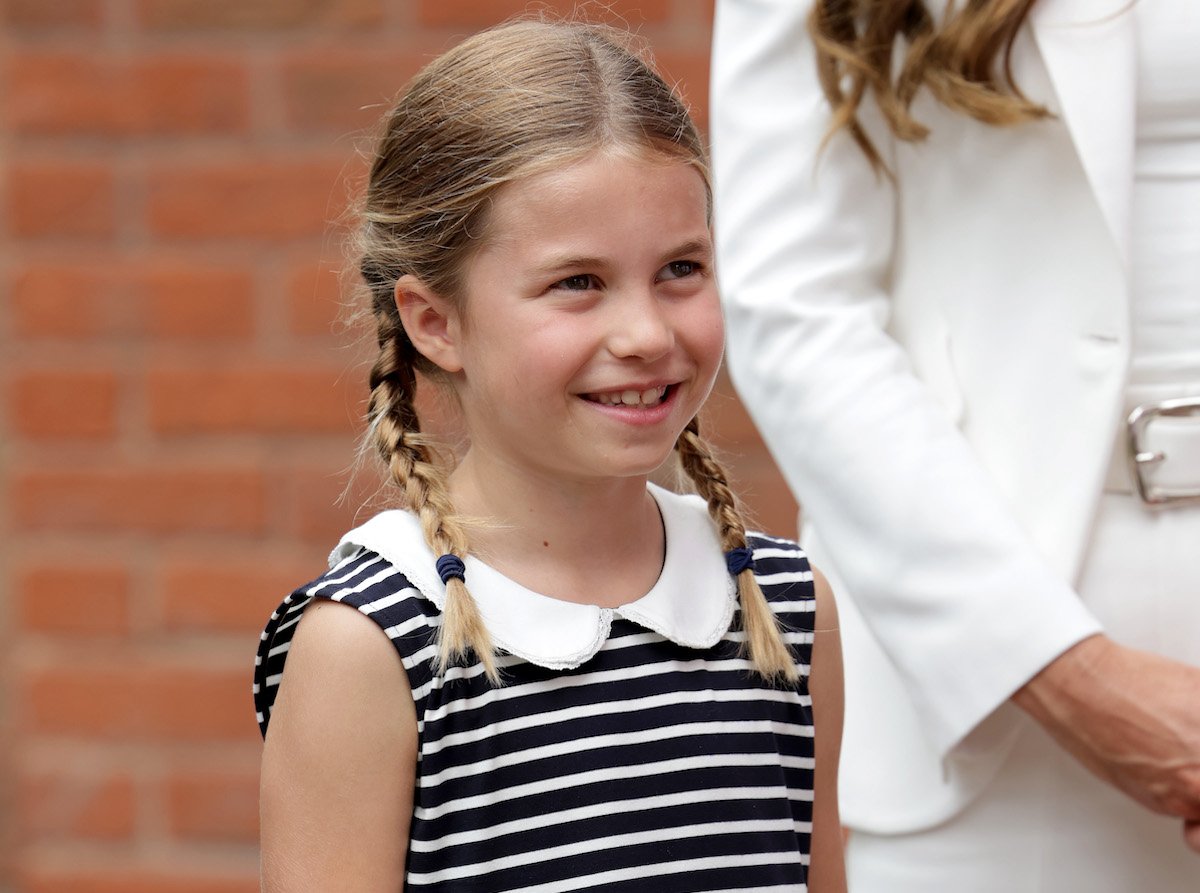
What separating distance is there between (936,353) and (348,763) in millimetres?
694

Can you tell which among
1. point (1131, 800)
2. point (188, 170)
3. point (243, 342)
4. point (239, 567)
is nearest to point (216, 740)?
point (239, 567)

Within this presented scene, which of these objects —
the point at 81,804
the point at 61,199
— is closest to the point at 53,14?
the point at 61,199

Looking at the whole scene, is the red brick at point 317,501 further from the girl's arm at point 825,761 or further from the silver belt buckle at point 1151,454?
the silver belt buckle at point 1151,454

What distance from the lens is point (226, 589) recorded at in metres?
2.60

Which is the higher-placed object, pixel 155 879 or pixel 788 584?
pixel 788 584

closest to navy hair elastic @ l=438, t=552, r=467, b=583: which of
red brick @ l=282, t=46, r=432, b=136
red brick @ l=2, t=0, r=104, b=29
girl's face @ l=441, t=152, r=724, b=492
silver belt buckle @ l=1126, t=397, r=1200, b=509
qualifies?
girl's face @ l=441, t=152, r=724, b=492

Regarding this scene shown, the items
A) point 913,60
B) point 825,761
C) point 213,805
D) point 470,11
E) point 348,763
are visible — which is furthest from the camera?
point 213,805

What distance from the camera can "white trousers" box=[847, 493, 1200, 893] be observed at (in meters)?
1.57

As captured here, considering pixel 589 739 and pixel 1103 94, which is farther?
pixel 1103 94

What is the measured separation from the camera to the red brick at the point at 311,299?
8.34 ft

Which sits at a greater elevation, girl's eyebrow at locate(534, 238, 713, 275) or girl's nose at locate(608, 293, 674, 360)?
girl's eyebrow at locate(534, 238, 713, 275)

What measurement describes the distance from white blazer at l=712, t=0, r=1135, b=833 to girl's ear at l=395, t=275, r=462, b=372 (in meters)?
0.36

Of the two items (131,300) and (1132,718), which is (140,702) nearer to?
(131,300)

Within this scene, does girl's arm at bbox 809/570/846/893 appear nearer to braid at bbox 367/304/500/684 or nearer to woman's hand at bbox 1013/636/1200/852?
woman's hand at bbox 1013/636/1200/852
